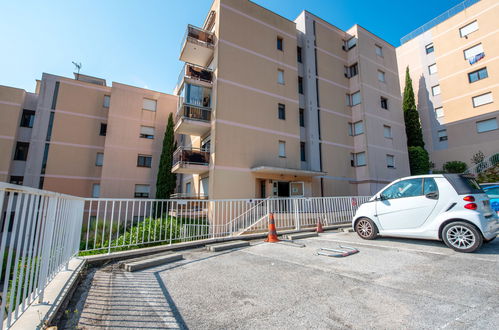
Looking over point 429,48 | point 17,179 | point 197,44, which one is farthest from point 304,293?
point 429,48

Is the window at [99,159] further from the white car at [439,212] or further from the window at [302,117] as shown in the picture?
the white car at [439,212]

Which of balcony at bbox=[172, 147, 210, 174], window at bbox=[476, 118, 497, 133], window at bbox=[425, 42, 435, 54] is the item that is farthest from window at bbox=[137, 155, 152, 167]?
window at bbox=[425, 42, 435, 54]

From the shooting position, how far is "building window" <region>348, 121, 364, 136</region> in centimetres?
1967

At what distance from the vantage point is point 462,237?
4.98m

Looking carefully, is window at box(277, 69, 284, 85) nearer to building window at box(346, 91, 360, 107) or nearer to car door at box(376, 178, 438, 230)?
building window at box(346, 91, 360, 107)

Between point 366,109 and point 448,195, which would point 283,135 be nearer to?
point 366,109

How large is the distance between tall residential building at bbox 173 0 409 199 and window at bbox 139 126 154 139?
278cm

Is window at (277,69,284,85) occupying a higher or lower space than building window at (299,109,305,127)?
higher

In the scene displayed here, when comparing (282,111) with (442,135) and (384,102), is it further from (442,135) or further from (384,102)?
(442,135)

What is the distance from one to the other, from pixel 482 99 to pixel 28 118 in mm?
40559

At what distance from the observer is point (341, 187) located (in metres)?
18.1

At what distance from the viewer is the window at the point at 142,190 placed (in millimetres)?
19688

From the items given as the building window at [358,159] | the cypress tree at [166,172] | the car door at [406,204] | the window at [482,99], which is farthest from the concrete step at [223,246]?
the window at [482,99]

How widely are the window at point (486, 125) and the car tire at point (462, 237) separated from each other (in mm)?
23092
